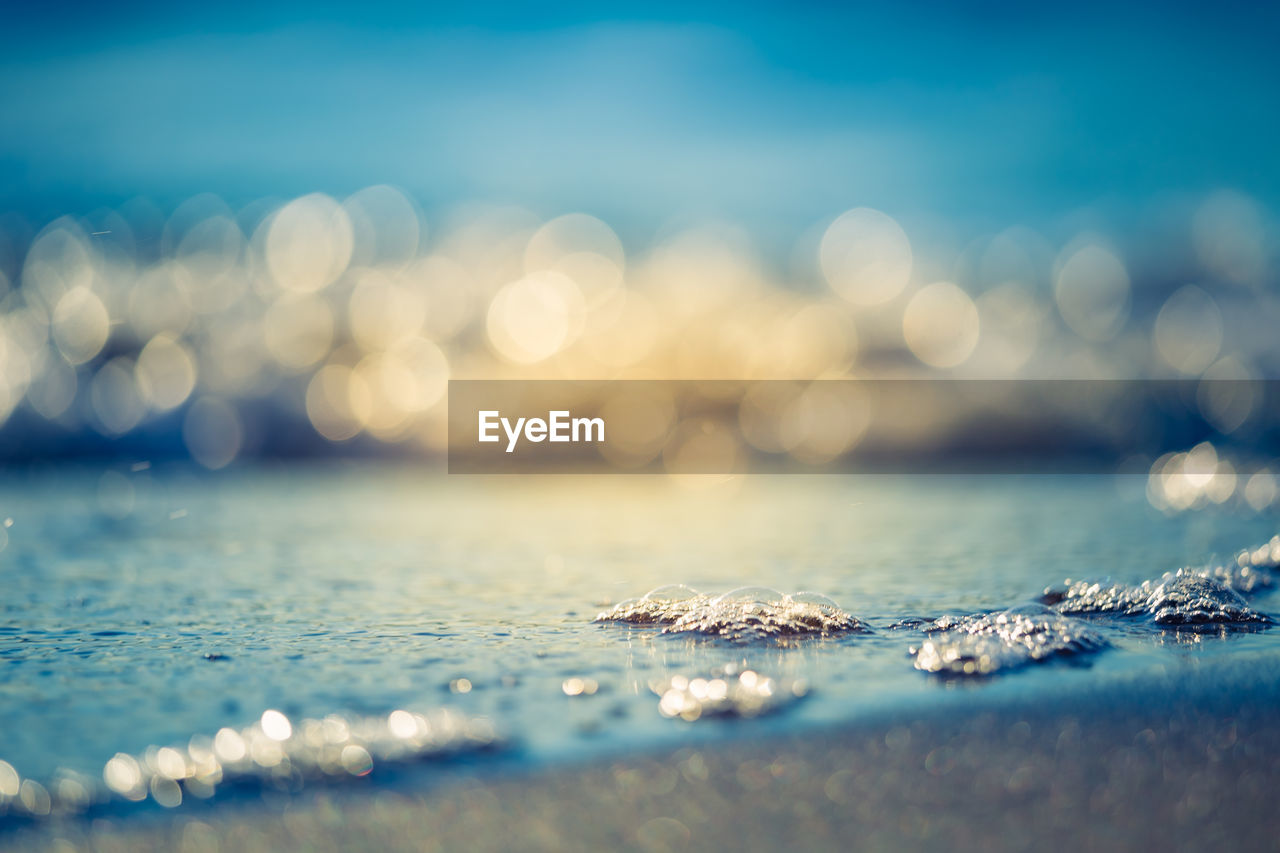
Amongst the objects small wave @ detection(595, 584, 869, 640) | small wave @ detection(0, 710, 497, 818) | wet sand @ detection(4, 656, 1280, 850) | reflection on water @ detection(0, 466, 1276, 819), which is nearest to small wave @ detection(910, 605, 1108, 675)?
reflection on water @ detection(0, 466, 1276, 819)

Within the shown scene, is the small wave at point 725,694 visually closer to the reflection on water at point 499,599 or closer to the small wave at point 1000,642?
the reflection on water at point 499,599

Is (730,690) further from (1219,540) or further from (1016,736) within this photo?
(1219,540)

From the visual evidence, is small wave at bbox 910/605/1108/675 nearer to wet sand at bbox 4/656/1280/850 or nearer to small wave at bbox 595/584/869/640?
small wave at bbox 595/584/869/640

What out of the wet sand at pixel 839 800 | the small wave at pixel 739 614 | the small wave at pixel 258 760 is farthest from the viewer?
the small wave at pixel 739 614

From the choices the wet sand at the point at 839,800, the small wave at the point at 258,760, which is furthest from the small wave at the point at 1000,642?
the small wave at the point at 258,760

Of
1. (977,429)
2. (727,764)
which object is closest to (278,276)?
(977,429)

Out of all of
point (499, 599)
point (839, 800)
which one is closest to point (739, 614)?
point (499, 599)
